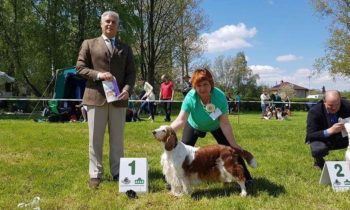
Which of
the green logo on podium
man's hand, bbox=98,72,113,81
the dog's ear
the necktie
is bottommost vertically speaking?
the green logo on podium

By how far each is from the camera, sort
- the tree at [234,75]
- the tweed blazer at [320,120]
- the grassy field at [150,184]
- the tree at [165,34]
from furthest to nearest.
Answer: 1. the tree at [234,75]
2. the tree at [165,34]
3. the tweed blazer at [320,120]
4. the grassy field at [150,184]

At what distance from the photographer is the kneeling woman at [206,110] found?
4484 millimetres

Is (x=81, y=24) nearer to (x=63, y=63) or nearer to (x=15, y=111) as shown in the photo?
(x=63, y=63)

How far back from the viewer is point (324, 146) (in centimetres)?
510

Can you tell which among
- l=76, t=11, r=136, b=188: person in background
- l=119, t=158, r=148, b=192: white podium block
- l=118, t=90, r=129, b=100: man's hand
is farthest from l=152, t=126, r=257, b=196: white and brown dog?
l=76, t=11, r=136, b=188: person in background

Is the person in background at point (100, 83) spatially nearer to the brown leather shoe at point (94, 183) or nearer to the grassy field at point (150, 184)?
the brown leather shoe at point (94, 183)

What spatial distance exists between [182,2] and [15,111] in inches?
634

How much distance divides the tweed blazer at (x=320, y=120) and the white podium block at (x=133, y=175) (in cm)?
204

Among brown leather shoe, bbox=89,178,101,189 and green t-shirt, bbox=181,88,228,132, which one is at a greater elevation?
green t-shirt, bbox=181,88,228,132

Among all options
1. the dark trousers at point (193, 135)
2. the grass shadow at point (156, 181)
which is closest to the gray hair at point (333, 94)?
the dark trousers at point (193, 135)

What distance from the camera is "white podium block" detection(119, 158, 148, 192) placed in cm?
430

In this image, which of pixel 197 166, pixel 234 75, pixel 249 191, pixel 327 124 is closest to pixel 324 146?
pixel 327 124

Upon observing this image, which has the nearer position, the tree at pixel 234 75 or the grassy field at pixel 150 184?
the grassy field at pixel 150 184

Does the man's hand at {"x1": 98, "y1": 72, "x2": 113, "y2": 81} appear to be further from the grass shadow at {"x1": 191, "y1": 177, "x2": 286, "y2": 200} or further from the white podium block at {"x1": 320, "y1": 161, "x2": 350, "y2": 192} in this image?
the white podium block at {"x1": 320, "y1": 161, "x2": 350, "y2": 192}
